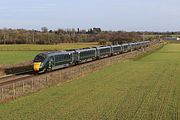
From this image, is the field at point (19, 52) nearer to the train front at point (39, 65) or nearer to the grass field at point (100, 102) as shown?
the train front at point (39, 65)

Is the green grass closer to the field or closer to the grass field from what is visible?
the field

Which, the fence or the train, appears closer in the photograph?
the fence

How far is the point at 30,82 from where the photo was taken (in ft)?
104

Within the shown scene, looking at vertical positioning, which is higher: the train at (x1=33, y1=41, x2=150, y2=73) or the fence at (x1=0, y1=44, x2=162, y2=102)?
the train at (x1=33, y1=41, x2=150, y2=73)

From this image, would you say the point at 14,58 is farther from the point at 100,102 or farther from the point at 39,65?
the point at 100,102

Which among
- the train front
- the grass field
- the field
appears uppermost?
the train front

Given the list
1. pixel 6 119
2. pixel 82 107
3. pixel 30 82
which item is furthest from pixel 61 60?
pixel 6 119

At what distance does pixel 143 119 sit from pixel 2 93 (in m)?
11.8

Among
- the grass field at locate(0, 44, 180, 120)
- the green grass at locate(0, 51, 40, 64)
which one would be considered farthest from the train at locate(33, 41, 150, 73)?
the green grass at locate(0, 51, 40, 64)

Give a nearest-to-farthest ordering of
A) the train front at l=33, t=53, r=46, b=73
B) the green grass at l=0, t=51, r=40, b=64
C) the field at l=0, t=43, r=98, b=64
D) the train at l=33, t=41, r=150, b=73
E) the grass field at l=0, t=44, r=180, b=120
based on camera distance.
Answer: the grass field at l=0, t=44, r=180, b=120, the train front at l=33, t=53, r=46, b=73, the train at l=33, t=41, r=150, b=73, the green grass at l=0, t=51, r=40, b=64, the field at l=0, t=43, r=98, b=64

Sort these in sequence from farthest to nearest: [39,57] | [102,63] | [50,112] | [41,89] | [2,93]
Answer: [102,63]
[39,57]
[41,89]
[2,93]
[50,112]

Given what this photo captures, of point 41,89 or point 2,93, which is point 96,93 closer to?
point 41,89

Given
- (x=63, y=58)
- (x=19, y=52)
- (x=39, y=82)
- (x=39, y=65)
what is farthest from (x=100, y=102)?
(x=19, y=52)

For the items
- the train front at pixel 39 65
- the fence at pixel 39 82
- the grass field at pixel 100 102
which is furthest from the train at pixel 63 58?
the grass field at pixel 100 102
